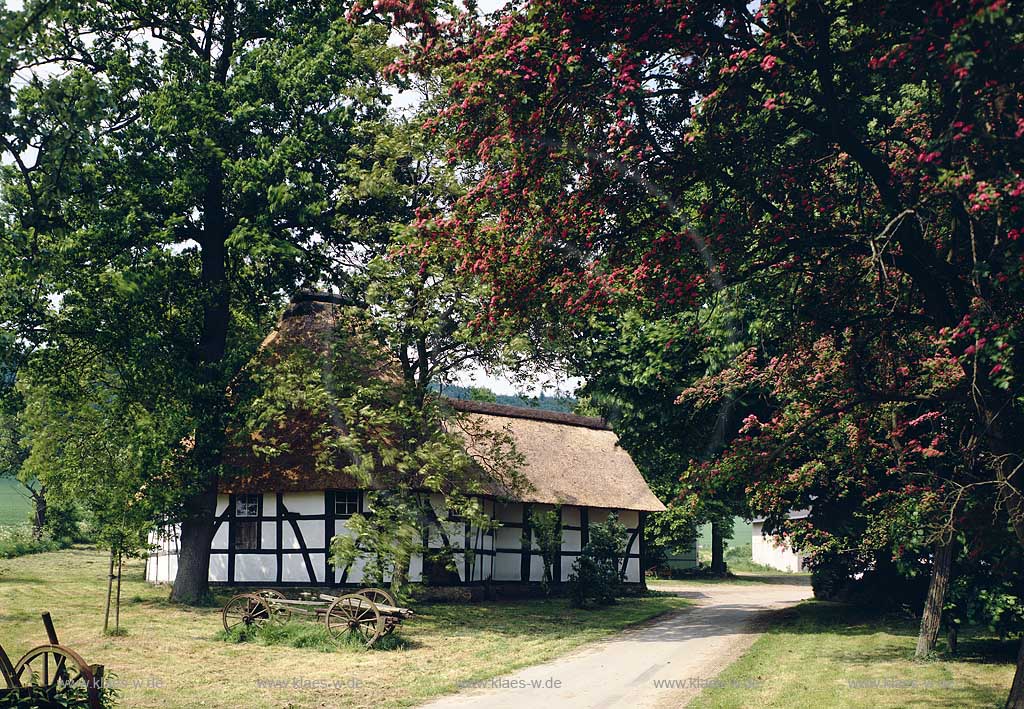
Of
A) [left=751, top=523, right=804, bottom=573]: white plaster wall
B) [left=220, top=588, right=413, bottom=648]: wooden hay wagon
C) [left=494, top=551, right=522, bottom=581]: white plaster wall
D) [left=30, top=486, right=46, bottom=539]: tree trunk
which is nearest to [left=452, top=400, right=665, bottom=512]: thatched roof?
[left=494, top=551, right=522, bottom=581]: white plaster wall

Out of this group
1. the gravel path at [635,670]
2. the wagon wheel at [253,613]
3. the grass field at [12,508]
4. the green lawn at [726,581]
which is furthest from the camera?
the grass field at [12,508]

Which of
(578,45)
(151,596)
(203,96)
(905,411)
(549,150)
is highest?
(203,96)

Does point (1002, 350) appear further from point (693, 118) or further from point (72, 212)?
point (72, 212)

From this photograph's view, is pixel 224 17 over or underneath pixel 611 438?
over

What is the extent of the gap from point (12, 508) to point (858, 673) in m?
73.8

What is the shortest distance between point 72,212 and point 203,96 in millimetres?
4071

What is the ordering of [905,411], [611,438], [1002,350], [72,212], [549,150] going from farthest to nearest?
[611,438] < [72,212] < [905,411] < [549,150] < [1002,350]

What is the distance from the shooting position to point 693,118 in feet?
33.2

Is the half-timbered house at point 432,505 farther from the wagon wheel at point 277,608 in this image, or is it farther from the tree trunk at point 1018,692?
the tree trunk at point 1018,692

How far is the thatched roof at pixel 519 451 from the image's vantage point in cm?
2645

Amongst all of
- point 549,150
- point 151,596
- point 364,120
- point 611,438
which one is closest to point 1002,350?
point 549,150

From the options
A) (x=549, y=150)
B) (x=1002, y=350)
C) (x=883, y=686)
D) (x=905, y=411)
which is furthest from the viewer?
(x=883, y=686)

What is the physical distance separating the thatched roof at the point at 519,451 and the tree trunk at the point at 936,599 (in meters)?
10.5

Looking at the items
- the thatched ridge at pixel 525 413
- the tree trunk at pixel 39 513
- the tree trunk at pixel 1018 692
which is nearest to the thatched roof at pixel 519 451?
the thatched ridge at pixel 525 413
